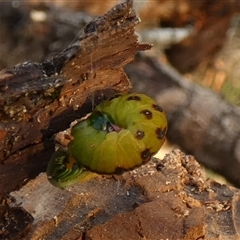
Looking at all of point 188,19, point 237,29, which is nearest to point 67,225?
point 188,19

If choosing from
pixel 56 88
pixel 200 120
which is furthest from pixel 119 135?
pixel 200 120

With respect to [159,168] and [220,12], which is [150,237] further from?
[220,12]

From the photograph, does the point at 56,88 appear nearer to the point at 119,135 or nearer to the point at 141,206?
the point at 119,135

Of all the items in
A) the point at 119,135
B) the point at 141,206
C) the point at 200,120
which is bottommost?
the point at 200,120

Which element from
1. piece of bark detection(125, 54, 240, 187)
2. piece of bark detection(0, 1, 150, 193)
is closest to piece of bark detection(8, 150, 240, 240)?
piece of bark detection(0, 1, 150, 193)

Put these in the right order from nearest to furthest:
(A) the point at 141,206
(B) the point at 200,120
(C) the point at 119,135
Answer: (C) the point at 119,135 → (A) the point at 141,206 → (B) the point at 200,120

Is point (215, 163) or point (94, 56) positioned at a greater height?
point (94, 56)

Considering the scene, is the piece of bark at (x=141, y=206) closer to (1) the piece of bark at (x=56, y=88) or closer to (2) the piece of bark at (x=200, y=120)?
(1) the piece of bark at (x=56, y=88)

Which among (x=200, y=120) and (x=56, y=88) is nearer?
(x=56, y=88)
